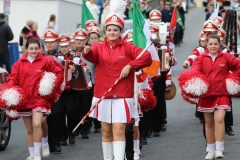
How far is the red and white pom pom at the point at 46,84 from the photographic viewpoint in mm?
11703

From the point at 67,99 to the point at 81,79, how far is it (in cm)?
42

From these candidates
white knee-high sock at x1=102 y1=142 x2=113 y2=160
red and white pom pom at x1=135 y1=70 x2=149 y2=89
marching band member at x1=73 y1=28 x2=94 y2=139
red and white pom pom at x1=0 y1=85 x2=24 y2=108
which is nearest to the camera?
white knee-high sock at x1=102 y1=142 x2=113 y2=160

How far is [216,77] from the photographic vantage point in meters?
11.8

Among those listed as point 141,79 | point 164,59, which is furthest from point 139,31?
point 164,59

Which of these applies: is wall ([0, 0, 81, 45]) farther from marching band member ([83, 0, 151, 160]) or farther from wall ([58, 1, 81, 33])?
marching band member ([83, 0, 151, 160])

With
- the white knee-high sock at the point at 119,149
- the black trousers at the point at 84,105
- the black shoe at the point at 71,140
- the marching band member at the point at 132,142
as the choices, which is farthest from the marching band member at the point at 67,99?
the white knee-high sock at the point at 119,149

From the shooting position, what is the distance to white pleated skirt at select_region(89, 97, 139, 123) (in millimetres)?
10250

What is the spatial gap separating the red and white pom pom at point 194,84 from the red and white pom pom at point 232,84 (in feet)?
1.01

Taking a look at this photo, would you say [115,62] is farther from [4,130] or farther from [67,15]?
[67,15]

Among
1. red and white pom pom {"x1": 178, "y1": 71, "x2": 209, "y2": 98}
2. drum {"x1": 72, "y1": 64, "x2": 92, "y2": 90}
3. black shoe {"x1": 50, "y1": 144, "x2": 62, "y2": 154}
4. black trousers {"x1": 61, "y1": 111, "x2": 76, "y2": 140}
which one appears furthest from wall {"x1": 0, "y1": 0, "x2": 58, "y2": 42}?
red and white pom pom {"x1": 178, "y1": 71, "x2": 209, "y2": 98}

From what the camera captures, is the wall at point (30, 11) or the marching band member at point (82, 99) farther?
the wall at point (30, 11)

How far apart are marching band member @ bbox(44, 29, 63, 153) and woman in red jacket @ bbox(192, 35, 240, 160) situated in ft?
8.50

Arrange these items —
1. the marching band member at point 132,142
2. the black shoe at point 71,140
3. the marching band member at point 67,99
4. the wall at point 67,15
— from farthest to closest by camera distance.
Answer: the wall at point 67,15, the black shoe at point 71,140, the marching band member at point 67,99, the marching band member at point 132,142

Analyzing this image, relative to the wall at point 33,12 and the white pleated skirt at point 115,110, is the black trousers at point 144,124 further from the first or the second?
the wall at point 33,12
